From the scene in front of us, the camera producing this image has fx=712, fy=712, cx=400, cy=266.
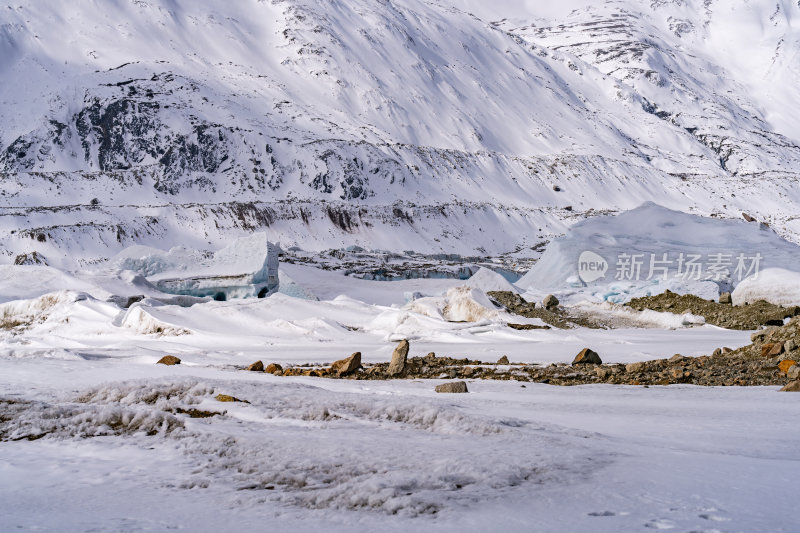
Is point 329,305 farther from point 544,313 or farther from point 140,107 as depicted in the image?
point 140,107

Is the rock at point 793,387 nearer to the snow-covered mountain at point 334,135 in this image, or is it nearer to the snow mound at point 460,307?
the snow mound at point 460,307

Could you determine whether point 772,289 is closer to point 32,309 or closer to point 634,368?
point 634,368

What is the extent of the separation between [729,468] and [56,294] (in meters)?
14.2

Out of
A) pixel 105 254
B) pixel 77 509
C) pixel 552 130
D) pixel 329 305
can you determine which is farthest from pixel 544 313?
pixel 552 130

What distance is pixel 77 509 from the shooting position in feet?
7.30

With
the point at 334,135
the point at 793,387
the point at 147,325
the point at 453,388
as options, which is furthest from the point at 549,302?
the point at 334,135

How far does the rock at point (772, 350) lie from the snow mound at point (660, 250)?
12.8 metres

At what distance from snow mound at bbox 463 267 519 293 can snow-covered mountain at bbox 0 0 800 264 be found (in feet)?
88.0

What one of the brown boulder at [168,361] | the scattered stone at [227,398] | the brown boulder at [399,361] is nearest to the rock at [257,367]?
the brown boulder at [168,361]

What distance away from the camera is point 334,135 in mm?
67875

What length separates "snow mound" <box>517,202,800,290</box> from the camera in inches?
810

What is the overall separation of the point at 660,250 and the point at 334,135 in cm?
4962

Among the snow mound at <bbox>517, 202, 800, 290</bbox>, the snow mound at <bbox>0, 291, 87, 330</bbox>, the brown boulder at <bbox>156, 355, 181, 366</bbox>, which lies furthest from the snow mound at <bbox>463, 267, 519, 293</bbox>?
the brown boulder at <bbox>156, 355, 181, 366</bbox>

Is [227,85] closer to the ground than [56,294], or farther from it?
farther from it
